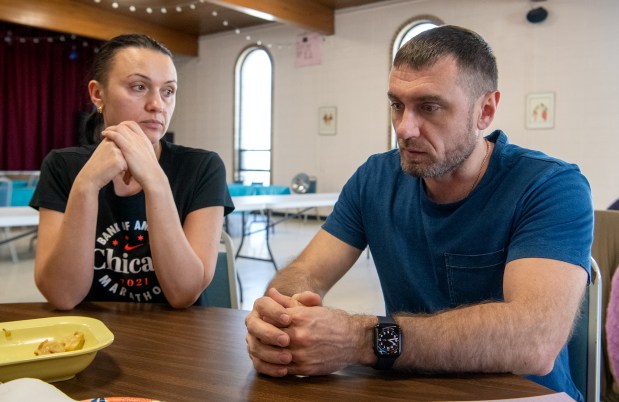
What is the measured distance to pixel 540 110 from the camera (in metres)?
7.23

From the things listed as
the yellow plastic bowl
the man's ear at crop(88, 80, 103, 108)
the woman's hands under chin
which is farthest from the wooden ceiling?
the yellow plastic bowl

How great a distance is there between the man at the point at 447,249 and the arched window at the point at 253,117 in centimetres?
884

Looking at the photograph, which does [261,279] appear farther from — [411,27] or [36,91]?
[36,91]

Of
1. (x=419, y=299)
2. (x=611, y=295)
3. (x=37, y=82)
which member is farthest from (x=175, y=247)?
(x=37, y=82)

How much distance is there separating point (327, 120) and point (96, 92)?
25.6 feet

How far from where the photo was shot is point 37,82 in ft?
31.9

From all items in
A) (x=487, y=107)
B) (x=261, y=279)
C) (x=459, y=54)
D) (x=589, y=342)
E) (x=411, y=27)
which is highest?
(x=411, y=27)

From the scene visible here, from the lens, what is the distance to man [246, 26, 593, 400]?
35.9 inches

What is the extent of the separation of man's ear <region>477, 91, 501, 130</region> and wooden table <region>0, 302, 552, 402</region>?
0.60m

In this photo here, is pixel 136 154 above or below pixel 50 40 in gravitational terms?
below

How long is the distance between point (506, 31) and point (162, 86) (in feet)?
22.7

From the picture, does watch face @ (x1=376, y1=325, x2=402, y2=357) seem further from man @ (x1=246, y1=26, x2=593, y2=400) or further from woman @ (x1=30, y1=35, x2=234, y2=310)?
woman @ (x1=30, y1=35, x2=234, y2=310)

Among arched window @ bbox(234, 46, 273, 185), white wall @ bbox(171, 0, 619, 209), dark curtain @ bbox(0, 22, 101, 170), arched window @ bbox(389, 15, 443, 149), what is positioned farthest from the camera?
arched window @ bbox(234, 46, 273, 185)

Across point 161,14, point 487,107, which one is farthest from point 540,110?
point 487,107
